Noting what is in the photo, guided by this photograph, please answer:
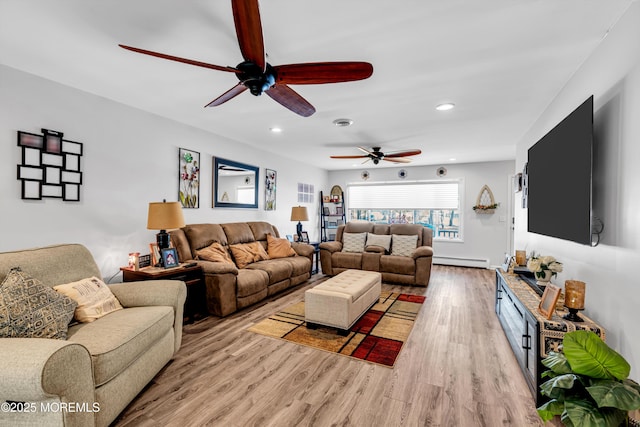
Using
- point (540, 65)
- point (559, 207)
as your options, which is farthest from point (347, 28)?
point (559, 207)

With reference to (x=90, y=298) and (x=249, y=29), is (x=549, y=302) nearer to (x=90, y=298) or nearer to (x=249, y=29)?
(x=249, y=29)

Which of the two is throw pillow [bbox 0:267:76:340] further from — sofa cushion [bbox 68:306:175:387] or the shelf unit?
the shelf unit

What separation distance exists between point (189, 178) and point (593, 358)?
425 centimetres

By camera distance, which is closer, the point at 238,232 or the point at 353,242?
the point at 238,232

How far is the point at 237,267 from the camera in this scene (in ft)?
13.6

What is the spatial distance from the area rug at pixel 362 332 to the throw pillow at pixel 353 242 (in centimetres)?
191

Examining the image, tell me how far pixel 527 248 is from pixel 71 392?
14.5ft

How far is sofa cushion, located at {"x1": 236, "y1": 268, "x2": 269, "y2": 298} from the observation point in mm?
3500

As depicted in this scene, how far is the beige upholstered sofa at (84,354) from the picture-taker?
4.03 feet

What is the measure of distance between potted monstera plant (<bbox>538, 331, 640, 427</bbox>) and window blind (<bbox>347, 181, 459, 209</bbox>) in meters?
6.01

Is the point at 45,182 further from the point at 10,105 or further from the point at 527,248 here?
the point at 527,248

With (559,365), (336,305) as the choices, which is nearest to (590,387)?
(559,365)

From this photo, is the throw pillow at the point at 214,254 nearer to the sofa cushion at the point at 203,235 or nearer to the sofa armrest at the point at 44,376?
the sofa cushion at the point at 203,235

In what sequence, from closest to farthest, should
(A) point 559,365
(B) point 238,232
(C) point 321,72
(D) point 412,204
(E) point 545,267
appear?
1. (A) point 559,365
2. (C) point 321,72
3. (E) point 545,267
4. (B) point 238,232
5. (D) point 412,204
